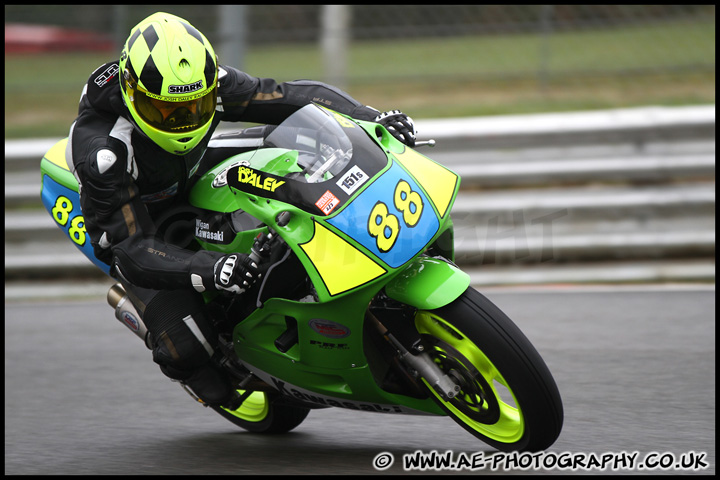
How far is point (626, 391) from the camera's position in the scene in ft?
14.6

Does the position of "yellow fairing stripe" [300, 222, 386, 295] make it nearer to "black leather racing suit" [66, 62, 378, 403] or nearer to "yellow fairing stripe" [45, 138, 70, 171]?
"black leather racing suit" [66, 62, 378, 403]

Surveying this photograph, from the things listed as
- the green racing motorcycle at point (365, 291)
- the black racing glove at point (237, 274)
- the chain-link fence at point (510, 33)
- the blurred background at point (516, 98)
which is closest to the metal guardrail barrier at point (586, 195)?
the blurred background at point (516, 98)

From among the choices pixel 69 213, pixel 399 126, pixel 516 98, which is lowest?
pixel 516 98

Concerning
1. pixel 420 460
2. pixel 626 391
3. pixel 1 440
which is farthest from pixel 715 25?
pixel 1 440

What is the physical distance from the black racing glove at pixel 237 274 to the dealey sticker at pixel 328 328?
0.26 m

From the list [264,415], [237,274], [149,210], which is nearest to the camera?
[237,274]

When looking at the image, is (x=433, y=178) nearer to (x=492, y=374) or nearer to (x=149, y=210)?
(x=492, y=374)

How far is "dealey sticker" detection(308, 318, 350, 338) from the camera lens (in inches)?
133

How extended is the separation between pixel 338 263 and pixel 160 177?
0.93 meters

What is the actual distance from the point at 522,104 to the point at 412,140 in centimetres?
569

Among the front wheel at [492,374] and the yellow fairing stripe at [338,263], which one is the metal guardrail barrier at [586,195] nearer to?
the front wheel at [492,374]

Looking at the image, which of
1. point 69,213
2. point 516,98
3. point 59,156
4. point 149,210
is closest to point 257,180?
point 149,210

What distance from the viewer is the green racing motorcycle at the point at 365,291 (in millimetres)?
3217

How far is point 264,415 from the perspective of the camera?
172 inches
